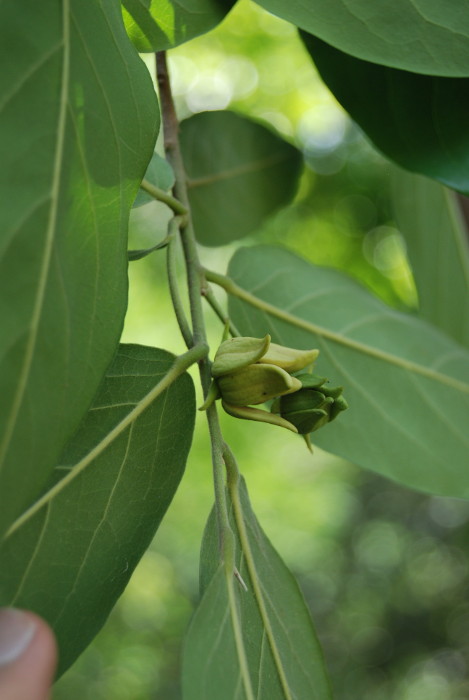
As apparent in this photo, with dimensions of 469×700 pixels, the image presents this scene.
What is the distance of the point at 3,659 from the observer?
21cm

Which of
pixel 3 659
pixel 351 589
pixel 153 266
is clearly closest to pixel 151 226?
pixel 153 266

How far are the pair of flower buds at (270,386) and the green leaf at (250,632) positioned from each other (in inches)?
1.9

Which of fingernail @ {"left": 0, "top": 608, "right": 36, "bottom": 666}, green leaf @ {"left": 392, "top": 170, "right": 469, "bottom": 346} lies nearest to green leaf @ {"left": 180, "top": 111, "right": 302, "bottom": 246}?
green leaf @ {"left": 392, "top": 170, "right": 469, "bottom": 346}

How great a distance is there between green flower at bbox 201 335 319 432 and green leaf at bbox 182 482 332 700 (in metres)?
0.05

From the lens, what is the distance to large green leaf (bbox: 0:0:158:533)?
222mm

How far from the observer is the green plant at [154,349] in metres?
0.23

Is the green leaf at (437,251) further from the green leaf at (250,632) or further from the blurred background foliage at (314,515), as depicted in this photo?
the blurred background foliage at (314,515)

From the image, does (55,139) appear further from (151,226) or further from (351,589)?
(351,589)

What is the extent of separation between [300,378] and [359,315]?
16cm

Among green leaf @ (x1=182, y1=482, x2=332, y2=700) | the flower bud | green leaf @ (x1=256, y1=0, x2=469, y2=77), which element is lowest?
green leaf @ (x1=182, y1=482, x2=332, y2=700)

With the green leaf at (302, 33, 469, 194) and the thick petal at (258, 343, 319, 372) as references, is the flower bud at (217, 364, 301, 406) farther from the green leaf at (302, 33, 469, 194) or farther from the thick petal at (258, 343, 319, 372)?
the green leaf at (302, 33, 469, 194)

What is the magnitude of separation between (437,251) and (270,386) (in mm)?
341

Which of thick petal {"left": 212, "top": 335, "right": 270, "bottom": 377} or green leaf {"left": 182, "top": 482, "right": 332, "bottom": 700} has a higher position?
thick petal {"left": 212, "top": 335, "right": 270, "bottom": 377}

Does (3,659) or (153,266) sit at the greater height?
(3,659)
